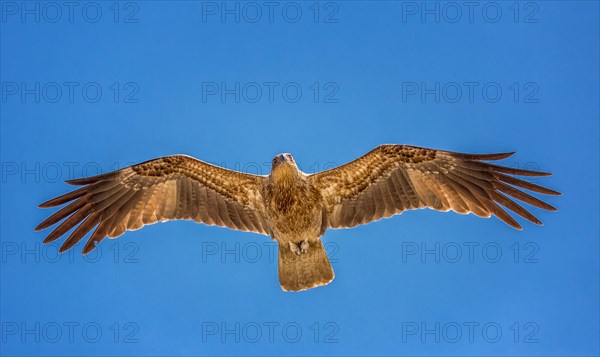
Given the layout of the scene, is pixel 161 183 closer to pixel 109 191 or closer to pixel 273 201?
pixel 109 191

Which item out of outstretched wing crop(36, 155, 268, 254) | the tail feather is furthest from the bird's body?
outstretched wing crop(36, 155, 268, 254)

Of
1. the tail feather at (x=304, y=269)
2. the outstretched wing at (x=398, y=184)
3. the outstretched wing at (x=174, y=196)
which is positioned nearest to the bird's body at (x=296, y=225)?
the tail feather at (x=304, y=269)

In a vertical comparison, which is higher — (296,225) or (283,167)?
(283,167)

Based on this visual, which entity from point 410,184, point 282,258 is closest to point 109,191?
point 282,258

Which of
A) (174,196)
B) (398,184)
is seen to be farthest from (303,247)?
(174,196)

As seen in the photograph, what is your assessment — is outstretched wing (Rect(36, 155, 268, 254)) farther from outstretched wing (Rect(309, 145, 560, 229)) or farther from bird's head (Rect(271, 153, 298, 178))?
outstretched wing (Rect(309, 145, 560, 229))

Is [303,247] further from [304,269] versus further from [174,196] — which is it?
[174,196]

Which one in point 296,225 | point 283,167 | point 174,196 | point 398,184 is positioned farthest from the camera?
Answer: point 174,196

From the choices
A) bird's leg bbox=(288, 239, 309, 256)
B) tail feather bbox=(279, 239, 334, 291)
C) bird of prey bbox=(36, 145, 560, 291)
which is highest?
bird of prey bbox=(36, 145, 560, 291)
